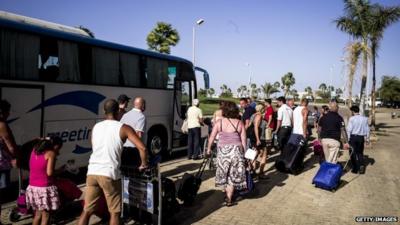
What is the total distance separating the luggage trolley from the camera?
4832 millimetres

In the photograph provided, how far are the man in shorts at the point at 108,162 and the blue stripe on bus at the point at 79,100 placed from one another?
3.64 m

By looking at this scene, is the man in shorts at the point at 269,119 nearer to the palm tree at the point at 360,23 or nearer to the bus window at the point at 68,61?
the bus window at the point at 68,61

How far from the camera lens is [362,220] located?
235 inches

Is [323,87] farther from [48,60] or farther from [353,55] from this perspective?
[48,60]

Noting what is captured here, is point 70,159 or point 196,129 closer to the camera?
point 70,159

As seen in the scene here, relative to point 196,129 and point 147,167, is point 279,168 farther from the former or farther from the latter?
point 147,167

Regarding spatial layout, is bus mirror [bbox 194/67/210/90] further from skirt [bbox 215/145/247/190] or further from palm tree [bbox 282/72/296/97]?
palm tree [bbox 282/72/296/97]

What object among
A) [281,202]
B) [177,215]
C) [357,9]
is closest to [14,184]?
[177,215]

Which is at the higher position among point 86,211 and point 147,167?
point 147,167

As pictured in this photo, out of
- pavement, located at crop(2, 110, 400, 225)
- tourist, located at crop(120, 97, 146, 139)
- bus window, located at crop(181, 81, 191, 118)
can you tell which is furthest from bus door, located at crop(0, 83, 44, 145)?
bus window, located at crop(181, 81, 191, 118)

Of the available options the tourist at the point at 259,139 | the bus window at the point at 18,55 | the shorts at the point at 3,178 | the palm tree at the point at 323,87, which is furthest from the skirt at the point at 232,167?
the palm tree at the point at 323,87

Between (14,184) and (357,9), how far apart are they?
20027 millimetres

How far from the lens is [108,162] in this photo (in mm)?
4223

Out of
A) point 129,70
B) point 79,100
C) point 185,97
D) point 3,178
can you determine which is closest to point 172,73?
point 185,97
